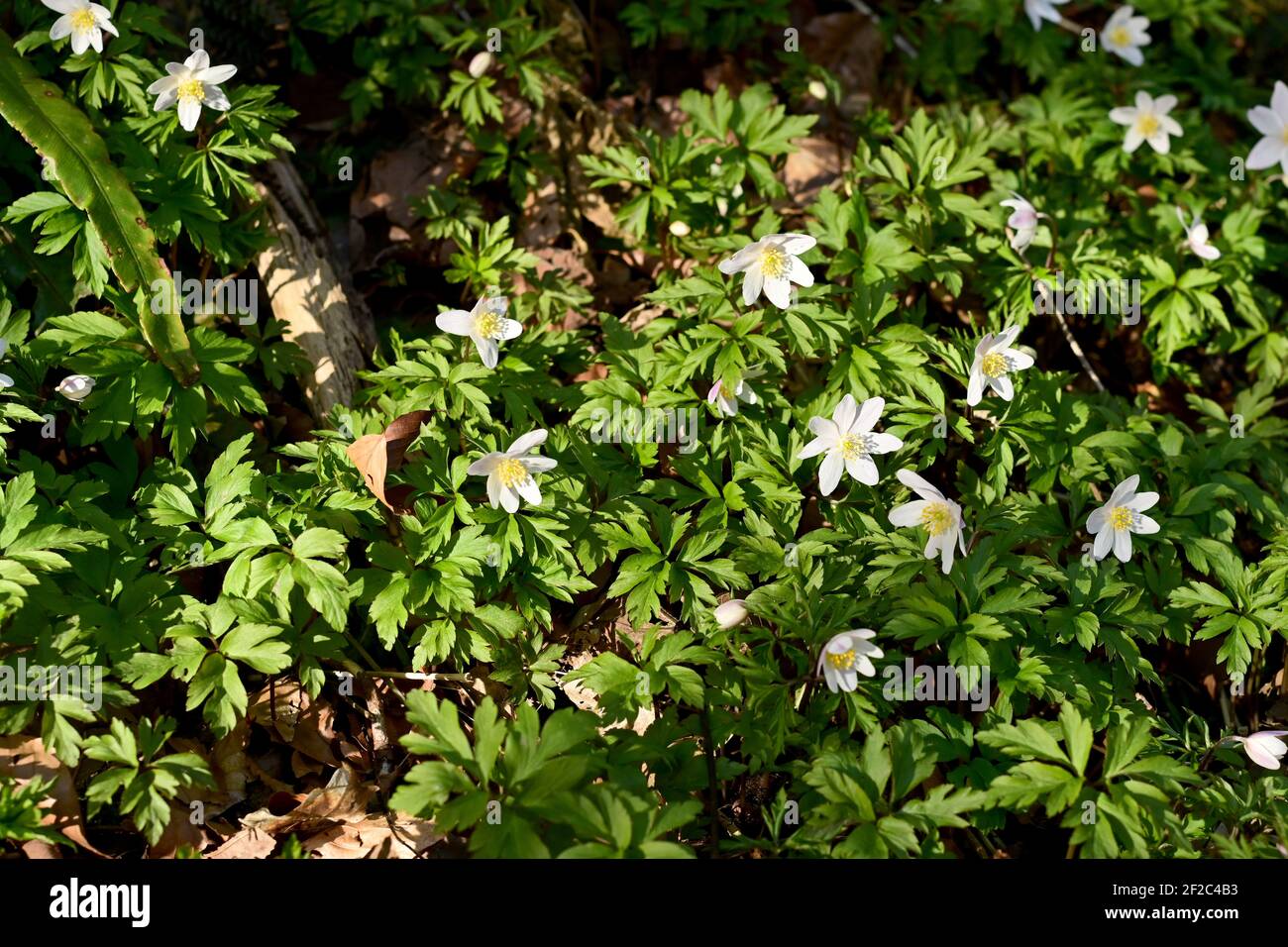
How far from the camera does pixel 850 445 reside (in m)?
3.61

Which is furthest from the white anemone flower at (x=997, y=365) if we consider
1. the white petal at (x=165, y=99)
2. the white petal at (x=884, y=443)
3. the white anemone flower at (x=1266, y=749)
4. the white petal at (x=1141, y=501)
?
the white petal at (x=165, y=99)

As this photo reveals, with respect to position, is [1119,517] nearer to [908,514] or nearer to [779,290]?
[908,514]

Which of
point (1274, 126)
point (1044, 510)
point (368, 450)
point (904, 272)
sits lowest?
point (1044, 510)

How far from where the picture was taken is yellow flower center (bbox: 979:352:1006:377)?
3783 millimetres

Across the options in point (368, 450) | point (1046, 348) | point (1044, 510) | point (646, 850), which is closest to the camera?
point (646, 850)

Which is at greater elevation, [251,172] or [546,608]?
[251,172]

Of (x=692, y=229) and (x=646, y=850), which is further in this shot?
(x=692, y=229)

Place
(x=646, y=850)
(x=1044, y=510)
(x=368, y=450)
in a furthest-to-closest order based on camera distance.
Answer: (x=1044, y=510) < (x=368, y=450) < (x=646, y=850)

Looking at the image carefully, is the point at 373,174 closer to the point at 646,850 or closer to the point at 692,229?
the point at 692,229

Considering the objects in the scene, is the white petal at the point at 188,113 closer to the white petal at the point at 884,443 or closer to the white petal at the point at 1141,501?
the white petal at the point at 884,443

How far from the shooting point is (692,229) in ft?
15.2

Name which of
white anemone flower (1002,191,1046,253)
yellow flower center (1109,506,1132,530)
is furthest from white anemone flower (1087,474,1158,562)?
white anemone flower (1002,191,1046,253)

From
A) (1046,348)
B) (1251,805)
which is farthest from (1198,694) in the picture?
(1046,348)

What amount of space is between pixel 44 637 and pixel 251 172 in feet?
7.48
